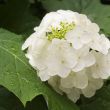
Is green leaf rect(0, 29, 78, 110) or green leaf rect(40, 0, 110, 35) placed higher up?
green leaf rect(0, 29, 78, 110)

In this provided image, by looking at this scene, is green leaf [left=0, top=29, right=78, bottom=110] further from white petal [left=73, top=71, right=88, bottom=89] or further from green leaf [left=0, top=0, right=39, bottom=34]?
green leaf [left=0, top=0, right=39, bottom=34]

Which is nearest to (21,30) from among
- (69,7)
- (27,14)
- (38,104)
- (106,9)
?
(27,14)

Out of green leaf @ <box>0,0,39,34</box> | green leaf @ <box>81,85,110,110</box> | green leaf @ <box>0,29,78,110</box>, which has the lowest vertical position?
green leaf @ <box>0,0,39,34</box>

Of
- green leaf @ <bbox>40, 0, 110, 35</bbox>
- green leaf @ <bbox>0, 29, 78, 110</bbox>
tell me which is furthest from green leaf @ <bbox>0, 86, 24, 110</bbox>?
green leaf @ <bbox>40, 0, 110, 35</bbox>

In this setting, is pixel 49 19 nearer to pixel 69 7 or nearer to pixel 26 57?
pixel 26 57

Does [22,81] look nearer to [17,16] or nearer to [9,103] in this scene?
[9,103]

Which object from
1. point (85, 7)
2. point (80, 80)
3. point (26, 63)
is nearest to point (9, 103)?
point (26, 63)

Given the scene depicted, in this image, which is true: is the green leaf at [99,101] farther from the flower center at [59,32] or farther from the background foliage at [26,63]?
the flower center at [59,32]
